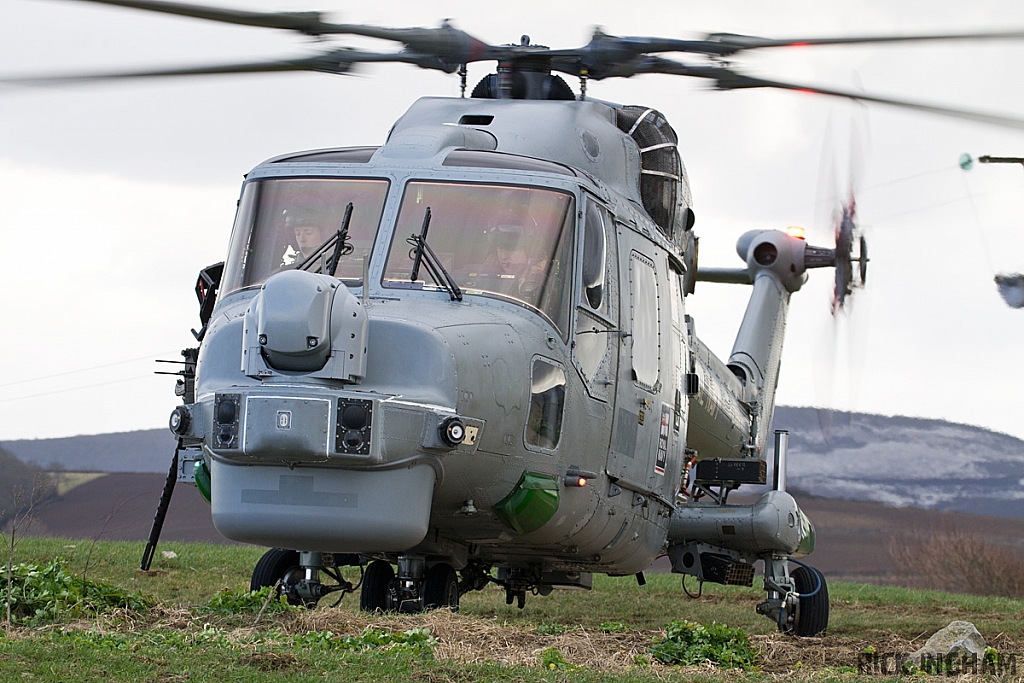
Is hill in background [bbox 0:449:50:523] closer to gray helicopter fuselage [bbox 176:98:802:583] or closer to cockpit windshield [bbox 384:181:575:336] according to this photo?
gray helicopter fuselage [bbox 176:98:802:583]

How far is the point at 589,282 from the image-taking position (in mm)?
8641

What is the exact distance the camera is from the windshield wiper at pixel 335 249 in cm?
772

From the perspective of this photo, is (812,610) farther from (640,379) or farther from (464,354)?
(464,354)

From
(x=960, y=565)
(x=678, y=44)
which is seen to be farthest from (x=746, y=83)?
(x=960, y=565)

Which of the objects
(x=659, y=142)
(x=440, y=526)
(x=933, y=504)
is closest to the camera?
(x=440, y=526)

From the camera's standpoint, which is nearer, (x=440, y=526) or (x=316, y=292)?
A: (x=316, y=292)

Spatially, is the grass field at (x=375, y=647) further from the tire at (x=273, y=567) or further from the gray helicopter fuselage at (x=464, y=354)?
the tire at (x=273, y=567)

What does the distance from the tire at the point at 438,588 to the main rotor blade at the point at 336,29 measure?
3.60 m

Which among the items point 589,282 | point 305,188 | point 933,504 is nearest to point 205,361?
point 305,188

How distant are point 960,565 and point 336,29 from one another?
18.5m

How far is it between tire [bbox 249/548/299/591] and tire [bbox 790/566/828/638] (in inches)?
168

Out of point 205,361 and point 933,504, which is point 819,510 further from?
point 205,361

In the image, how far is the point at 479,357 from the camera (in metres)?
7.30

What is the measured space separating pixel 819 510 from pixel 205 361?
25.1 metres
